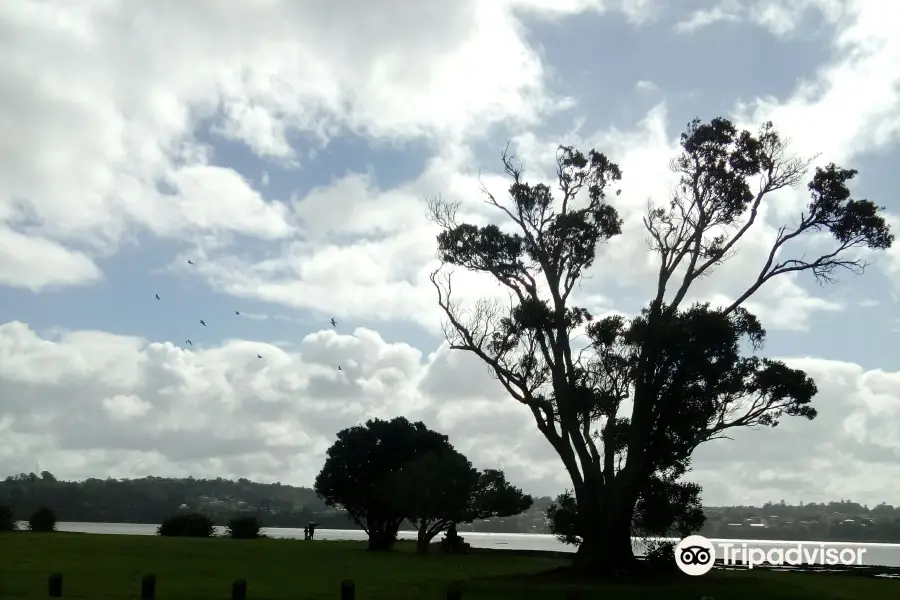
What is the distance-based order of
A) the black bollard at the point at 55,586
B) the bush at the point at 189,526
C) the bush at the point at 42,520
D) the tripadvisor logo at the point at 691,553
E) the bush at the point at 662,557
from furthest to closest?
1. the bush at the point at 189,526
2. the bush at the point at 42,520
3. the bush at the point at 662,557
4. the tripadvisor logo at the point at 691,553
5. the black bollard at the point at 55,586

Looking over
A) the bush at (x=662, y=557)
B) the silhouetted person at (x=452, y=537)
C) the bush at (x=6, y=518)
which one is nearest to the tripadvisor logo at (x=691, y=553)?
the bush at (x=662, y=557)

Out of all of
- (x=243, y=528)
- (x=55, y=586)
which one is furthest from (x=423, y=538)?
(x=55, y=586)

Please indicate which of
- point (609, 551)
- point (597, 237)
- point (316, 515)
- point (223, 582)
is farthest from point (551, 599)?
point (316, 515)

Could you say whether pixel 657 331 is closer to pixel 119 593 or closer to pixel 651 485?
pixel 651 485

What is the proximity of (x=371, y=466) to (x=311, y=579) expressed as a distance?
33149 mm

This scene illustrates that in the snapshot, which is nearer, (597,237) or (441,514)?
(597,237)

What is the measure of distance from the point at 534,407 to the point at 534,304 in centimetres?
417

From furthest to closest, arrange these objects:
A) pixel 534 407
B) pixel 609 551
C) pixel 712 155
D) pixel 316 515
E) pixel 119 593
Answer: pixel 316 515 < pixel 712 155 < pixel 534 407 < pixel 609 551 < pixel 119 593

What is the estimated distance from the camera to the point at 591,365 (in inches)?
1347

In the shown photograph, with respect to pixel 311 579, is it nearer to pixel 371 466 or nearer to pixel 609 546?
pixel 609 546

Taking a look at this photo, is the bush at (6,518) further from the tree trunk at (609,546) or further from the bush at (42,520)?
the tree trunk at (609,546)

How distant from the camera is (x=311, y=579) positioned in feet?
93.4

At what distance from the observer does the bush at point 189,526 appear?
61.4 meters

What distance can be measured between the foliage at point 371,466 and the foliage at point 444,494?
438 cm
